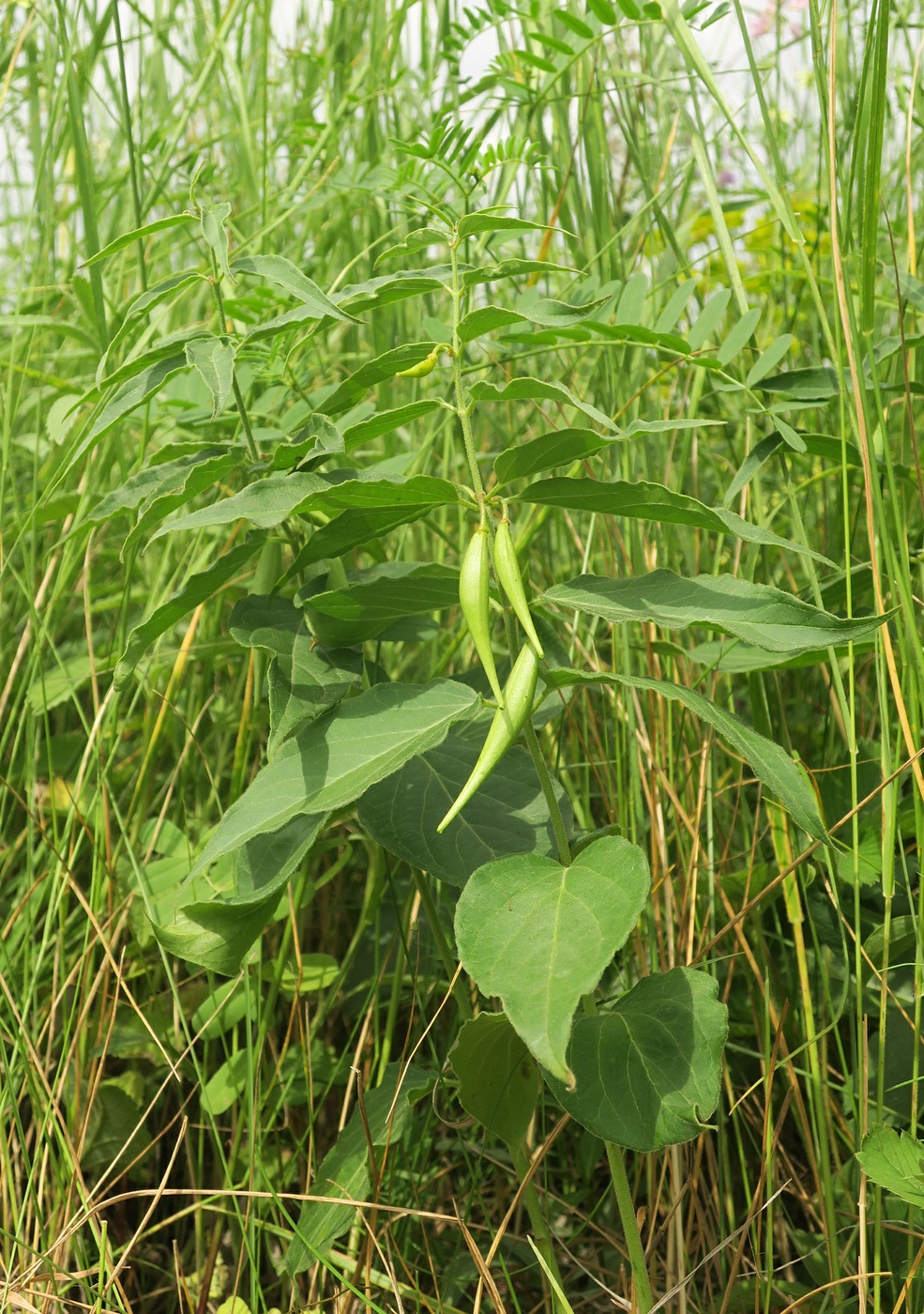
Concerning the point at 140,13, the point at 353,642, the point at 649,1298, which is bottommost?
the point at 649,1298

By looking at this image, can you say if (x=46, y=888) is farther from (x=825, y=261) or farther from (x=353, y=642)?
(x=825, y=261)

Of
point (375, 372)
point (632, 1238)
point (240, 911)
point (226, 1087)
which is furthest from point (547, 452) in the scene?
point (226, 1087)

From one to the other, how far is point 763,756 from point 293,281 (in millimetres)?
447

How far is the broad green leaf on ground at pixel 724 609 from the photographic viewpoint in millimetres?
674

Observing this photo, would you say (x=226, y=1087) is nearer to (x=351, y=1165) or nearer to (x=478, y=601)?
(x=351, y=1165)

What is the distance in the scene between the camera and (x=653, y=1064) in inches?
26.8

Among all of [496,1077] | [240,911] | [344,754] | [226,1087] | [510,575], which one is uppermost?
[510,575]

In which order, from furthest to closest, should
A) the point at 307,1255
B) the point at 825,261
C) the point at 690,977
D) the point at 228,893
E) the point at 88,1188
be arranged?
the point at 825,261
the point at 88,1188
the point at 228,893
the point at 307,1255
the point at 690,977

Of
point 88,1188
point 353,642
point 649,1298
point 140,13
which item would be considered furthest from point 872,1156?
point 140,13

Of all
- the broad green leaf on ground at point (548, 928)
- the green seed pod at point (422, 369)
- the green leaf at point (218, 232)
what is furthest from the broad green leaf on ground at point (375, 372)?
the broad green leaf on ground at point (548, 928)

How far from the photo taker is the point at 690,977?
0.70m

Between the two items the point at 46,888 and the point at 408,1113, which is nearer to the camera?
the point at 408,1113

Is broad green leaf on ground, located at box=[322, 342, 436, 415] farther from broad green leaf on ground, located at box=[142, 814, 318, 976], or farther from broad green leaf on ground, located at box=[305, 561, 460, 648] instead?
broad green leaf on ground, located at box=[142, 814, 318, 976]

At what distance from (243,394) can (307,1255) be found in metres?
0.78
